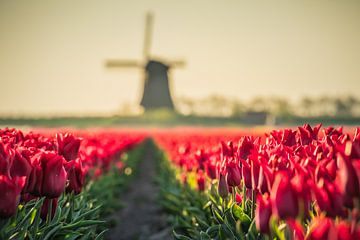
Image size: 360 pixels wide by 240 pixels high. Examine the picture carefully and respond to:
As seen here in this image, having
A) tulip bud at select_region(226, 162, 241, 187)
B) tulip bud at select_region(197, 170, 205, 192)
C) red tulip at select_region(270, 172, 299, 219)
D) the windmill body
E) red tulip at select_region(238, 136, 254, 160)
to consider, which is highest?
the windmill body

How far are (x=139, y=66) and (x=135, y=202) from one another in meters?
38.5

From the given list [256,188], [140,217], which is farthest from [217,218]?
[140,217]

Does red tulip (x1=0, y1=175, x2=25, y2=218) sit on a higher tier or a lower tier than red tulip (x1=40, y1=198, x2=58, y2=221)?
higher

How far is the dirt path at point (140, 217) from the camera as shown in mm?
6082

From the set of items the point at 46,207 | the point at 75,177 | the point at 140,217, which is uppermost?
the point at 75,177

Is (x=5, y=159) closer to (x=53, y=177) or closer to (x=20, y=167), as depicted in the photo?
(x=20, y=167)

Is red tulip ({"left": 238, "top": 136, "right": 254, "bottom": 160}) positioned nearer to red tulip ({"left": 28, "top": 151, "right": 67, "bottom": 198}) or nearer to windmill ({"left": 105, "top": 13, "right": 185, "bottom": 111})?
red tulip ({"left": 28, "top": 151, "right": 67, "bottom": 198})

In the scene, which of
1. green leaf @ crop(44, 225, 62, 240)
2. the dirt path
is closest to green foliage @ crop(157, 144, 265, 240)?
the dirt path

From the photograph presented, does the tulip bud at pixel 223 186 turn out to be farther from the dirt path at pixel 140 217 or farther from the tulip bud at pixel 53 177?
the dirt path at pixel 140 217

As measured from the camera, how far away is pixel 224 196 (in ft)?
9.81

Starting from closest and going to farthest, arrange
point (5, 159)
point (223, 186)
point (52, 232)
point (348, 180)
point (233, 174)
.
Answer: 1. point (348, 180)
2. point (5, 159)
3. point (52, 232)
4. point (233, 174)
5. point (223, 186)

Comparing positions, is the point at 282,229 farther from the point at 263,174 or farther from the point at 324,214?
the point at 324,214

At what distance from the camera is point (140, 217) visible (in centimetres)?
738

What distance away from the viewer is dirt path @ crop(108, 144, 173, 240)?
608 cm
